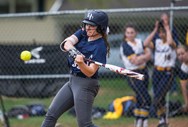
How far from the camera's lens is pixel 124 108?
10.1 meters

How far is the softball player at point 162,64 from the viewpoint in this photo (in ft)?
31.0

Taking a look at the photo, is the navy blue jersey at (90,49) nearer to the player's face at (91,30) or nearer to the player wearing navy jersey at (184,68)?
the player's face at (91,30)

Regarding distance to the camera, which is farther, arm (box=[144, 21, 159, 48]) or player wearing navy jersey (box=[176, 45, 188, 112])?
arm (box=[144, 21, 159, 48])

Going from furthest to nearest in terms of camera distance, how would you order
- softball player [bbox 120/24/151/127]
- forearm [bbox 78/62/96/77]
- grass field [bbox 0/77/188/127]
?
grass field [bbox 0/77/188/127], softball player [bbox 120/24/151/127], forearm [bbox 78/62/96/77]

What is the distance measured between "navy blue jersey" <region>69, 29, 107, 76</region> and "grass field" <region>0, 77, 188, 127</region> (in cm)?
315

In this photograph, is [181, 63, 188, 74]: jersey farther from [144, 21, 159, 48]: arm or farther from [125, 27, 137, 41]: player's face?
[125, 27, 137, 41]: player's face

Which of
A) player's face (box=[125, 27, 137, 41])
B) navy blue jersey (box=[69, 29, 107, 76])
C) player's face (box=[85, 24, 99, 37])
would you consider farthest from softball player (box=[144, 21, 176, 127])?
player's face (box=[85, 24, 99, 37])

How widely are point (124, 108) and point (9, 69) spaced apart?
2.29m

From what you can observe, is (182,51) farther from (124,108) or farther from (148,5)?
(148,5)

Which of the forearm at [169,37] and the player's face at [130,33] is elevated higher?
the player's face at [130,33]

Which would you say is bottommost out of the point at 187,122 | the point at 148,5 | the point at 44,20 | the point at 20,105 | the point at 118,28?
the point at 187,122

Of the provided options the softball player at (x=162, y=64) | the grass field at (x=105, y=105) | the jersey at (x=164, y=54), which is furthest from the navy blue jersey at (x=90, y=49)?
the grass field at (x=105, y=105)

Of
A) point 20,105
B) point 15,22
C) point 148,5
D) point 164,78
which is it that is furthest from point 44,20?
point 164,78

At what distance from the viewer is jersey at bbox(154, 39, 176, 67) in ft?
31.1
